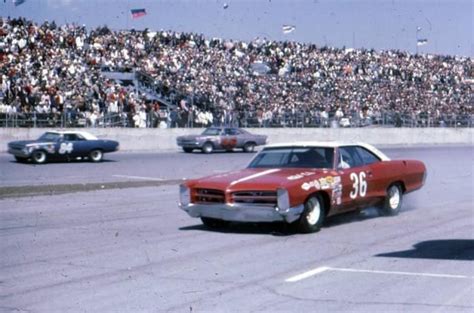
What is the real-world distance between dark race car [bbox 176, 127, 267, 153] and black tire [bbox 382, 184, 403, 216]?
2153 cm

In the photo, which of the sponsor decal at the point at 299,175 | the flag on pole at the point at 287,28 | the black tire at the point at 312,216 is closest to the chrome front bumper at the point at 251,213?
the black tire at the point at 312,216

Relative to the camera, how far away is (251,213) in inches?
422

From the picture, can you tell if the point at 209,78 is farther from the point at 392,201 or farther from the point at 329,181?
the point at 329,181

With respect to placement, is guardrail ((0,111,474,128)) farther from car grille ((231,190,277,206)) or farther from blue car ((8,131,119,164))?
car grille ((231,190,277,206))

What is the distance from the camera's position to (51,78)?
3161cm

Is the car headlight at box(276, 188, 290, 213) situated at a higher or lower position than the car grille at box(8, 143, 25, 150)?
lower

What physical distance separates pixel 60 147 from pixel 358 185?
16617mm

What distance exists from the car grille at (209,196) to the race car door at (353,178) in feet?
5.80

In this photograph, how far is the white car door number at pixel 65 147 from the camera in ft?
88.7

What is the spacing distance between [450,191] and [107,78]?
64.3ft

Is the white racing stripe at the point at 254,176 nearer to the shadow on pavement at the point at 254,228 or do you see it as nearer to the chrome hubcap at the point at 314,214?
the shadow on pavement at the point at 254,228

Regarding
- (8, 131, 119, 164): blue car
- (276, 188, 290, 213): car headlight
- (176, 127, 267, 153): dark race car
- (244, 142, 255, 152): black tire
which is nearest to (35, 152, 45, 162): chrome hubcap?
(8, 131, 119, 164): blue car

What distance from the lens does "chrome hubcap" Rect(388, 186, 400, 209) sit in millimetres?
13180

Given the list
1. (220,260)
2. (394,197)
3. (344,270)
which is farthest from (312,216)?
(344,270)
